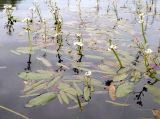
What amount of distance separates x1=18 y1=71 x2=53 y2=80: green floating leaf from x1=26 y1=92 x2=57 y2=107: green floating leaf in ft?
1.44

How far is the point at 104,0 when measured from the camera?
30.3 feet

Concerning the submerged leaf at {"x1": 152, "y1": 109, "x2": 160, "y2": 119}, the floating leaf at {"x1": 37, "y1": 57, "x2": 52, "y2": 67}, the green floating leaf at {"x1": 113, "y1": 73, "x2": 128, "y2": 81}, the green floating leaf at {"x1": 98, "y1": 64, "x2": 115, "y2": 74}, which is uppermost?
the floating leaf at {"x1": 37, "y1": 57, "x2": 52, "y2": 67}

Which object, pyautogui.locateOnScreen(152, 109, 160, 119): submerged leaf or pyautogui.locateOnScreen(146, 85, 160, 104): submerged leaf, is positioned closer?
pyautogui.locateOnScreen(152, 109, 160, 119): submerged leaf

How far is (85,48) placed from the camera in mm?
4934

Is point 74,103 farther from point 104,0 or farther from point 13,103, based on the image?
point 104,0

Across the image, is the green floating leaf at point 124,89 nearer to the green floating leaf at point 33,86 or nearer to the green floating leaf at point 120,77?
the green floating leaf at point 120,77

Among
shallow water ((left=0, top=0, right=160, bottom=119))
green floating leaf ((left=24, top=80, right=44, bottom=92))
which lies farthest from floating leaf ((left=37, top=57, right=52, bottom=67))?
green floating leaf ((left=24, top=80, right=44, bottom=92))

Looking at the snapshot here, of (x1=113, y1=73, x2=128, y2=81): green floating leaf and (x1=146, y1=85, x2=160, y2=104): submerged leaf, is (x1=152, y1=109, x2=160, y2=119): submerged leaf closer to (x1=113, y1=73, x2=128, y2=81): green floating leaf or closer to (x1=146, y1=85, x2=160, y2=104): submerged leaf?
(x1=146, y1=85, x2=160, y2=104): submerged leaf

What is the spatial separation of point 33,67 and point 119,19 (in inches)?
129

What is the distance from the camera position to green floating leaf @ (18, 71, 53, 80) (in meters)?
3.81

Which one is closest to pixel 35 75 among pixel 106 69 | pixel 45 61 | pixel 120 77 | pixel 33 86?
pixel 33 86

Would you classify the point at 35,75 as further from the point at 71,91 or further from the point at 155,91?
the point at 155,91

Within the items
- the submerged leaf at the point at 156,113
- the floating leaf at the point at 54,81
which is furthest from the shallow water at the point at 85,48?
the floating leaf at the point at 54,81

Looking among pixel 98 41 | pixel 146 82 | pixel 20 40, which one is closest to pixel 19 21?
pixel 20 40
